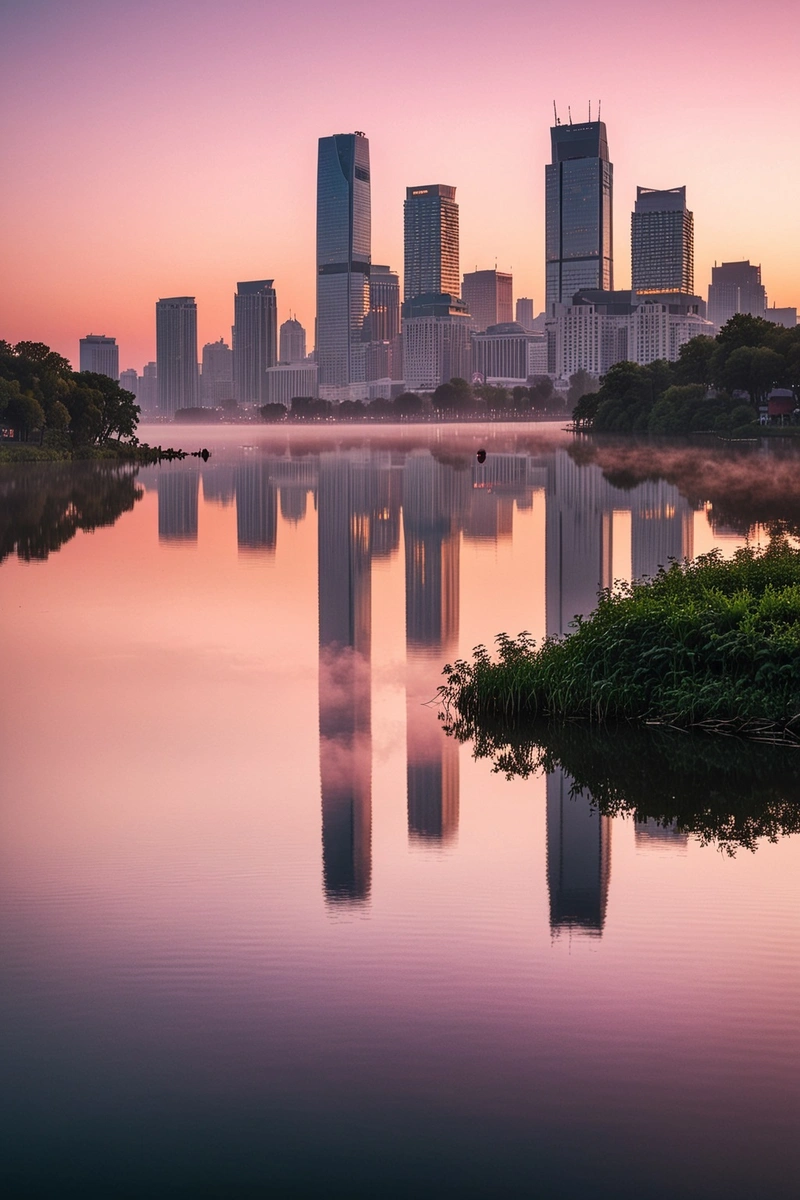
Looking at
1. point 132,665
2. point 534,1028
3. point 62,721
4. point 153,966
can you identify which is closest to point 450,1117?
point 534,1028

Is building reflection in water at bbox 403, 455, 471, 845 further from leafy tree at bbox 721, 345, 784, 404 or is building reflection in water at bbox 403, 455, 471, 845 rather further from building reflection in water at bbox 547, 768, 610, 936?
leafy tree at bbox 721, 345, 784, 404

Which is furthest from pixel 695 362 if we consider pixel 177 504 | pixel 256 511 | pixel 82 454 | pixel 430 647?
pixel 430 647

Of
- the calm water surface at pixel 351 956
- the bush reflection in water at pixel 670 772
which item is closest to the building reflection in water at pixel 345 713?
the calm water surface at pixel 351 956

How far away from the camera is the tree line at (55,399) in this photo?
110 metres

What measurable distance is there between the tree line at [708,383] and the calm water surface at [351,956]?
11853 centimetres

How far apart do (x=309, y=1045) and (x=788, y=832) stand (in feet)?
22.2

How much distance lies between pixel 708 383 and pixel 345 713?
137 meters

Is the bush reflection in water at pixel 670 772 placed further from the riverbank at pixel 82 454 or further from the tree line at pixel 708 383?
the tree line at pixel 708 383

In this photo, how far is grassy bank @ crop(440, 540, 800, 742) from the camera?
17188mm

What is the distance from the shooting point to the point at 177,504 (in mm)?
63594

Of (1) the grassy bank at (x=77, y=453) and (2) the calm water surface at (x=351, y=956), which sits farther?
(1) the grassy bank at (x=77, y=453)

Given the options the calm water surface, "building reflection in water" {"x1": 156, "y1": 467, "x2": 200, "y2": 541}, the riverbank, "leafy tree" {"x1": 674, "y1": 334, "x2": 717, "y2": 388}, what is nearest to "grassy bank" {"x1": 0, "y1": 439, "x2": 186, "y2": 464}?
the riverbank

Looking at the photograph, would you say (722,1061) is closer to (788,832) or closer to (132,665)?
(788,832)

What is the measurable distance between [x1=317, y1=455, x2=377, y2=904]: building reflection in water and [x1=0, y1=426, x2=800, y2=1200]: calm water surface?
74 millimetres
